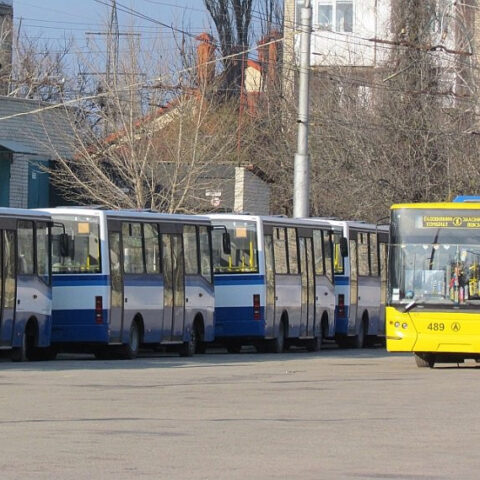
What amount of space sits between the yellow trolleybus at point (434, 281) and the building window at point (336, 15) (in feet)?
132

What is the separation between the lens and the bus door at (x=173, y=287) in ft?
94.7

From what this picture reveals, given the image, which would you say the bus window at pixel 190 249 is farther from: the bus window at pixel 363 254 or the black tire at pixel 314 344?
the bus window at pixel 363 254

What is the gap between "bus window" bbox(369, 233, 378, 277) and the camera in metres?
38.1

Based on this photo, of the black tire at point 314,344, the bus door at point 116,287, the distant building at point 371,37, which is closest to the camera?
the bus door at point 116,287

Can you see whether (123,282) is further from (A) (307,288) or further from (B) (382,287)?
(B) (382,287)

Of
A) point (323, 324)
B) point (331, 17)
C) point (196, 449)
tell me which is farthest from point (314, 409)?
point (331, 17)

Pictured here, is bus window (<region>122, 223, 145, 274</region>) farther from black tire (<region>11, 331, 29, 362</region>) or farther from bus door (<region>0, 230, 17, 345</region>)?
bus door (<region>0, 230, 17, 345</region>)

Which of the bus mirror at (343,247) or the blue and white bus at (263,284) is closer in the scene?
the blue and white bus at (263,284)

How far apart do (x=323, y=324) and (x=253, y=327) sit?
3783 mm

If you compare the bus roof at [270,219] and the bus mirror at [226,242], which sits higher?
the bus roof at [270,219]

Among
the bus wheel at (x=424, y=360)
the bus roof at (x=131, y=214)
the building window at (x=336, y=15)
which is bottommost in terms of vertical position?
the bus wheel at (x=424, y=360)

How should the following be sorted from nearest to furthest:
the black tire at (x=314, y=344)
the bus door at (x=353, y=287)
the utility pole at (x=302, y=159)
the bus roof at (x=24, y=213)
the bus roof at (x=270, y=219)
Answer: the bus roof at (x=24, y=213)
the bus roof at (x=270, y=219)
the black tire at (x=314, y=344)
the bus door at (x=353, y=287)
the utility pole at (x=302, y=159)

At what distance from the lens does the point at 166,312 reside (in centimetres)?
2883

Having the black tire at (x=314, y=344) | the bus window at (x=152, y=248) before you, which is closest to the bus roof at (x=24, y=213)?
the bus window at (x=152, y=248)
